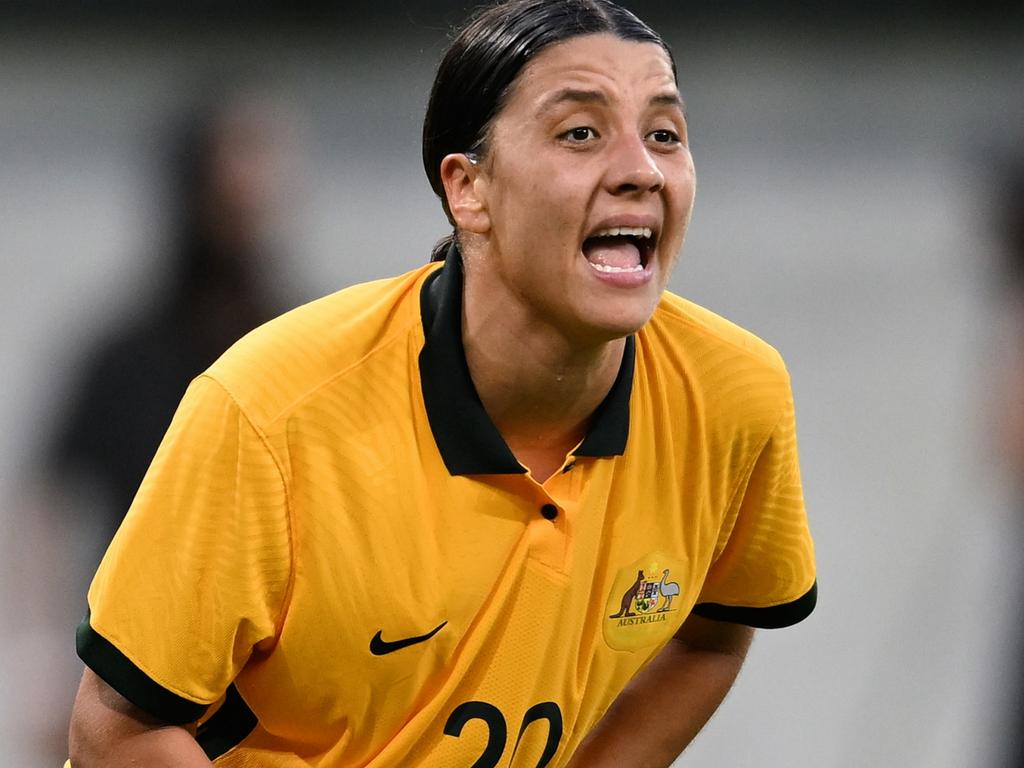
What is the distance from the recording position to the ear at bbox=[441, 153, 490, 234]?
2.00 m

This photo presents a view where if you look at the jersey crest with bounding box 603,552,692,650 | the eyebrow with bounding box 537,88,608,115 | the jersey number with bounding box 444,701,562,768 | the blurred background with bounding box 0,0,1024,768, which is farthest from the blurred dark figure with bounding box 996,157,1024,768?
the eyebrow with bounding box 537,88,608,115

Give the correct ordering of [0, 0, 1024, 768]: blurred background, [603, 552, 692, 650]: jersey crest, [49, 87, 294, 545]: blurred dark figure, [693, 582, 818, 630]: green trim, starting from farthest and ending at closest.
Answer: [0, 0, 1024, 768]: blurred background
[49, 87, 294, 545]: blurred dark figure
[693, 582, 818, 630]: green trim
[603, 552, 692, 650]: jersey crest

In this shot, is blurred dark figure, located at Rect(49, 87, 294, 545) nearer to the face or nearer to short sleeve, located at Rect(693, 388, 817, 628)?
short sleeve, located at Rect(693, 388, 817, 628)

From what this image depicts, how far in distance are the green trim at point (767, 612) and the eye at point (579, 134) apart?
2.28ft

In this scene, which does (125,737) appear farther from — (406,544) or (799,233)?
(799,233)

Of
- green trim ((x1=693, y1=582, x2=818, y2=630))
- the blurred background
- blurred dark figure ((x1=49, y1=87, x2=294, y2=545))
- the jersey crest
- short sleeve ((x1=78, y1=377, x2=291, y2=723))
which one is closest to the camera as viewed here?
short sleeve ((x1=78, y1=377, x2=291, y2=723))

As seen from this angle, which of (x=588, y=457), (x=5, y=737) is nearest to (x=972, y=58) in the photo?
(x=5, y=737)

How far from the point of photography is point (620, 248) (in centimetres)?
192

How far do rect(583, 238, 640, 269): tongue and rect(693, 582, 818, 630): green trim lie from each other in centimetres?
58

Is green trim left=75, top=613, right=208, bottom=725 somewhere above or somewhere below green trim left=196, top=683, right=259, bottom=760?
above

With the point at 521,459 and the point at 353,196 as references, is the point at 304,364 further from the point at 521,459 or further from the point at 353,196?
the point at 353,196

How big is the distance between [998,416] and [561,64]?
213 cm

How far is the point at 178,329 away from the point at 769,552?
133cm

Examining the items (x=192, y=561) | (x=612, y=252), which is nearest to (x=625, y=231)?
(x=612, y=252)
